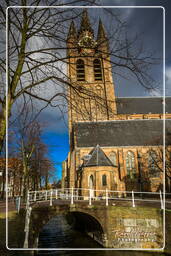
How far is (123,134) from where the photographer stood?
27672mm

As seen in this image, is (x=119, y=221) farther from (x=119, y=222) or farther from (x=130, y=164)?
(x=130, y=164)

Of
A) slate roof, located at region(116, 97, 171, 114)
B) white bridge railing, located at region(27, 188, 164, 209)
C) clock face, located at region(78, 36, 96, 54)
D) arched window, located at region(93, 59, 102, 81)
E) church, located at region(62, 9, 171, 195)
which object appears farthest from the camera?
slate roof, located at region(116, 97, 171, 114)

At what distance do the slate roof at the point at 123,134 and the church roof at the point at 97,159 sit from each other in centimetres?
211

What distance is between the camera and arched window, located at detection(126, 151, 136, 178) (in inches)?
1000

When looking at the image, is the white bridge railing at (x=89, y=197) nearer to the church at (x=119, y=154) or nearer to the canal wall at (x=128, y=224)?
the canal wall at (x=128, y=224)

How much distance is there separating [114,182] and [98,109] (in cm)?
1912

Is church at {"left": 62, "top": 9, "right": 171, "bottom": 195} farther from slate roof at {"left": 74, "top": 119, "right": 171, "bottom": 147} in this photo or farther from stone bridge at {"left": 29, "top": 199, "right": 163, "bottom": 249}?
stone bridge at {"left": 29, "top": 199, "right": 163, "bottom": 249}

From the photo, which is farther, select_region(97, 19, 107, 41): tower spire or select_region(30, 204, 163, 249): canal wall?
select_region(30, 204, 163, 249): canal wall

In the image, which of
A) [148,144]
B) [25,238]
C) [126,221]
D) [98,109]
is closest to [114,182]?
[148,144]

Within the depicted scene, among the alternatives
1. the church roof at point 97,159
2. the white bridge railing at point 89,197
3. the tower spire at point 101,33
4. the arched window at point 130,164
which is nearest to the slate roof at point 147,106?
the arched window at point 130,164

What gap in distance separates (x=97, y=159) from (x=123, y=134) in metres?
7.26

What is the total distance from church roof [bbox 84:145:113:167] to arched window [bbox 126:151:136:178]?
417cm

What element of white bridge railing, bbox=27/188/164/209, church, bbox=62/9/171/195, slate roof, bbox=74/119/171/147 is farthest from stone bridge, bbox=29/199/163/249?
slate roof, bbox=74/119/171/147

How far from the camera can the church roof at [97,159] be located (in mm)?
21737
